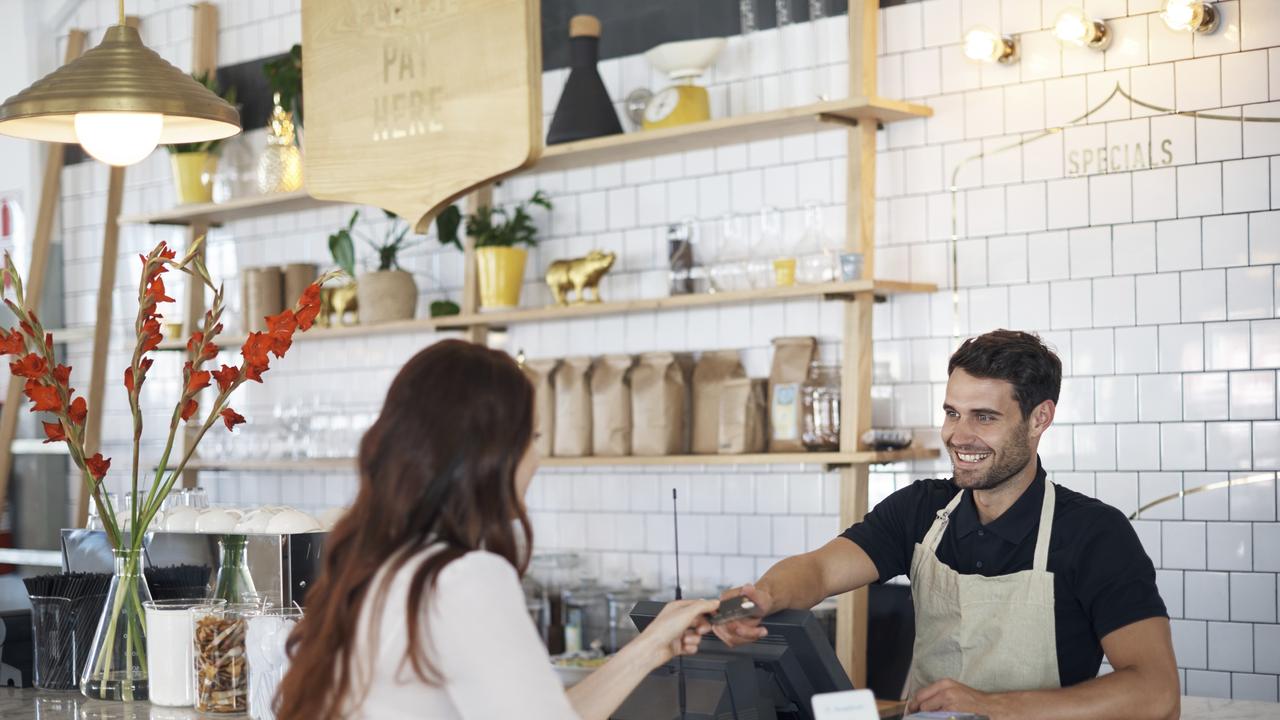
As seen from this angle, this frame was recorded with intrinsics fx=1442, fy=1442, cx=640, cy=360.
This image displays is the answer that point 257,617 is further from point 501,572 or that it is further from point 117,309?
point 117,309

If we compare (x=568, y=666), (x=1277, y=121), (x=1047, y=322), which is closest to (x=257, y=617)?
(x=568, y=666)

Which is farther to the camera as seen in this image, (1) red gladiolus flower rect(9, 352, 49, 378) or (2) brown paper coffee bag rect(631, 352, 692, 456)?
(2) brown paper coffee bag rect(631, 352, 692, 456)

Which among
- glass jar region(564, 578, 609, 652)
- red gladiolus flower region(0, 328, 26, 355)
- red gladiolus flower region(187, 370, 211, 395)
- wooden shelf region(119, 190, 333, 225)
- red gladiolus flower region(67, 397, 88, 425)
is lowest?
glass jar region(564, 578, 609, 652)

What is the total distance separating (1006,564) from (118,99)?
6.71ft

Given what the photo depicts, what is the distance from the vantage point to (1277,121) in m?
3.78

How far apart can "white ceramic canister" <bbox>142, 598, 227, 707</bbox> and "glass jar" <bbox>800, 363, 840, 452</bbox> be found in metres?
2.06

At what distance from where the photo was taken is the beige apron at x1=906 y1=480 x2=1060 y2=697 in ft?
9.20

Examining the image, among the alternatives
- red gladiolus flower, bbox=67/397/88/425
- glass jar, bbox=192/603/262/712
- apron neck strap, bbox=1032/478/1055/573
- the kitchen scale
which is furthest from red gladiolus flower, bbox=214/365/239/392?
the kitchen scale

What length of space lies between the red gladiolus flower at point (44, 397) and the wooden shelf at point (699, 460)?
4.00 feet

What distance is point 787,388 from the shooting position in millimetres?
4422

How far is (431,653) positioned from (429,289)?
3891mm

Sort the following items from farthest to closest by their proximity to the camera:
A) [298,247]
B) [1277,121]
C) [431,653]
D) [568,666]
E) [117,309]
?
[117,309] < [298,247] < [568,666] < [1277,121] < [431,653]

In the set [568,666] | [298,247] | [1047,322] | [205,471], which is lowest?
[568,666]

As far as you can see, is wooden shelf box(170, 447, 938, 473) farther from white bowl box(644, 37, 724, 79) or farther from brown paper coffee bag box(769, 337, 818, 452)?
white bowl box(644, 37, 724, 79)
